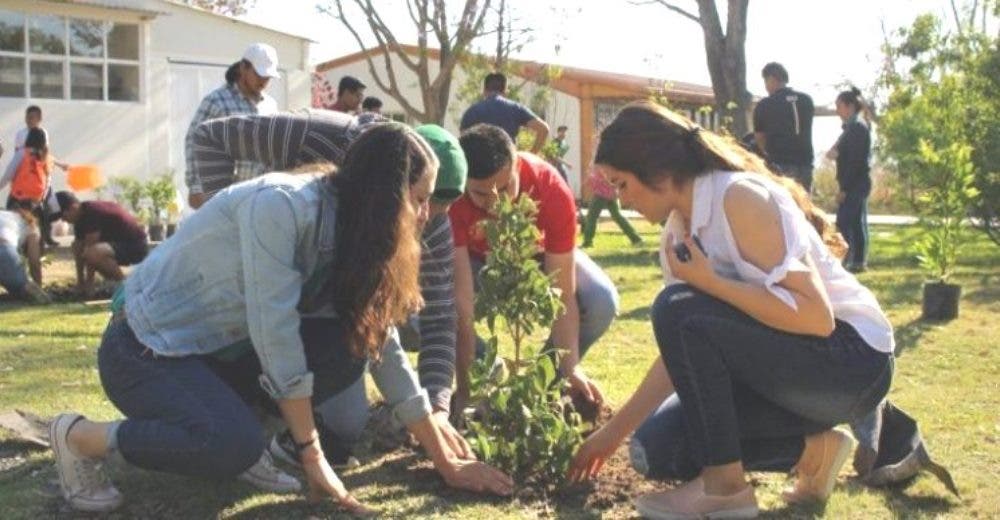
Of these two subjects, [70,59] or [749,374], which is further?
[70,59]

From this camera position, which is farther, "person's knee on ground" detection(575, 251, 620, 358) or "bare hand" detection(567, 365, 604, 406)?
"person's knee on ground" detection(575, 251, 620, 358)

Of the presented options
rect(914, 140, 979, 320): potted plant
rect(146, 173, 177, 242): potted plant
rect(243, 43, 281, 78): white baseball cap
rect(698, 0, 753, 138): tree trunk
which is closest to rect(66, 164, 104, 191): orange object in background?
rect(146, 173, 177, 242): potted plant

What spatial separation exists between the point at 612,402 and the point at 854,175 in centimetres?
706

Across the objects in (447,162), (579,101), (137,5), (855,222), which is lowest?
(855,222)

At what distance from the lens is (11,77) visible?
17.6 metres

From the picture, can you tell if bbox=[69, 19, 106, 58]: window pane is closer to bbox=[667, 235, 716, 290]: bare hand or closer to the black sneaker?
the black sneaker

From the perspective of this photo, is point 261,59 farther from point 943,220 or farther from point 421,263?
point 943,220

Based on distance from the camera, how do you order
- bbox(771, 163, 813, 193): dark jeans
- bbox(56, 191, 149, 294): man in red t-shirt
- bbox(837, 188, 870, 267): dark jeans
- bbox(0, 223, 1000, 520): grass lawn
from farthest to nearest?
bbox(837, 188, 870, 267): dark jeans < bbox(771, 163, 813, 193): dark jeans < bbox(56, 191, 149, 294): man in red t-shirt < bbox(0, 223, 1000, 520): grass lawn

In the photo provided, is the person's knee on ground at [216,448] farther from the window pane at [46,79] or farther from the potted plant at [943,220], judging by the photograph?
the window pane at [46,79]

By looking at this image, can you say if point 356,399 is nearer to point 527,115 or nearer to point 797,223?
point 797,223

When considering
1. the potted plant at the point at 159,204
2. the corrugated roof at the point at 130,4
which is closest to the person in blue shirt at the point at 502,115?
the potted plant at the point at 159,204

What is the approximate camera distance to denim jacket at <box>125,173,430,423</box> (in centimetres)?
312

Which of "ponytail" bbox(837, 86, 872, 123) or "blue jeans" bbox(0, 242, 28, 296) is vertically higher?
"ponytail" bbox(837, 86, 872, 123)

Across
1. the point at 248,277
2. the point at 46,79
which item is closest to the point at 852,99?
the point at 248,277
